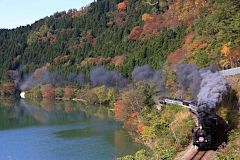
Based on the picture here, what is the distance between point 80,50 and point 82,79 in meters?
25.7

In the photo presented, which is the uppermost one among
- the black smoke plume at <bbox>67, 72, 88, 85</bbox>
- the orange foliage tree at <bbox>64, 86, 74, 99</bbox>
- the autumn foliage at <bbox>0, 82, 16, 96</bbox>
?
the black smoke plume at <bbox>67, 72, 88, 85</bbox>

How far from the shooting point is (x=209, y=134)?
64.9ft

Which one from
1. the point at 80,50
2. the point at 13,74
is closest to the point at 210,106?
the point at 80,50

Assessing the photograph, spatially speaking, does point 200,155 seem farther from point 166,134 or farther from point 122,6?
point 122,6

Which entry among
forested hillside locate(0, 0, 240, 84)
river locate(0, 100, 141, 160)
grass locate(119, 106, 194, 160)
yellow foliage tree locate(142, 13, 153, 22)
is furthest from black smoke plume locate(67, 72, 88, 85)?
grass locate(119, 106, 194, 160)

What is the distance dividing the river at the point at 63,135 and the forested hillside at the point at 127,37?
1042 centimetres

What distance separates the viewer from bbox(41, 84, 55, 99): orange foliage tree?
9488 centimetres

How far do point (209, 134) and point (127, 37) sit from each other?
83672 millimetres

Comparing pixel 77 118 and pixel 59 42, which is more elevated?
pixel 59 42

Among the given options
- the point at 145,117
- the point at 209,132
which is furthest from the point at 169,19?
the point at 209,132

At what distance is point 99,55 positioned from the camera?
105 metres

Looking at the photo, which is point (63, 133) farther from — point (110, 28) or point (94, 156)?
point (110, 28)

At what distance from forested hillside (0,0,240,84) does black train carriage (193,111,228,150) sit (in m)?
11.0

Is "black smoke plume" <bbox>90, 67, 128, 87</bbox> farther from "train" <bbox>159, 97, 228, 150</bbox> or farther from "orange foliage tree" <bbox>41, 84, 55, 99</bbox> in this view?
"train" <bbox>159, 97, 228, 150</bbox>
